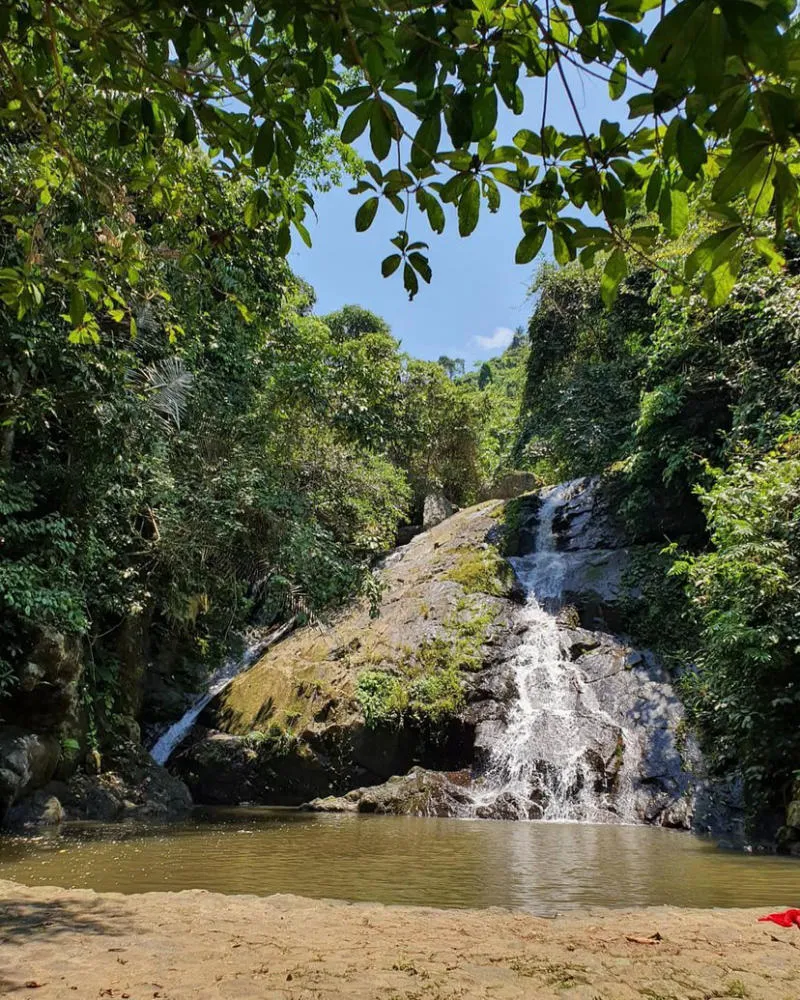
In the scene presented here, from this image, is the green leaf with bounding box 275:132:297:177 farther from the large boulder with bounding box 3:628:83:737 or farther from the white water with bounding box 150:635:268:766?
the white water with bounding box 150:635:268:766

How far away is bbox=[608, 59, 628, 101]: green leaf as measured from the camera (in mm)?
1809

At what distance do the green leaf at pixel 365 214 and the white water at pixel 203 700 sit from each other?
1204 cm

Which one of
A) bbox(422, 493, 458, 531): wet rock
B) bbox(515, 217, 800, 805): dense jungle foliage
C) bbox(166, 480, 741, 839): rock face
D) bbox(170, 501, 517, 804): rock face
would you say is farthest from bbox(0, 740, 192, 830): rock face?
bbox(422, 493, 458, 531): wet rock

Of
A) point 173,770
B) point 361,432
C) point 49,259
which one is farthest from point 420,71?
point 173,770

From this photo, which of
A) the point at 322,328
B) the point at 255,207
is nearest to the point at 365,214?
the point at 255,207

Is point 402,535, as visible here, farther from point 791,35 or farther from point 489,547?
point 791,35

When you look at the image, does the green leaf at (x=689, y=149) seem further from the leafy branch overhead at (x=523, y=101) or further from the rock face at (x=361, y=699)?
the rock face at (x=361, y=699)

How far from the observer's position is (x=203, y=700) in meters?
15.5

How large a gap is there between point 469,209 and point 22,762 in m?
8.81

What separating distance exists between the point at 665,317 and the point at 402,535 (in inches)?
447

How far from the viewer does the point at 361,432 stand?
1153 centimetres

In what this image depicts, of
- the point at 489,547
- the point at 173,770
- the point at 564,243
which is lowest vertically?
the point at 173,770

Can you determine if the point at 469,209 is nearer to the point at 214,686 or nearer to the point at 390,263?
the point at 390,263

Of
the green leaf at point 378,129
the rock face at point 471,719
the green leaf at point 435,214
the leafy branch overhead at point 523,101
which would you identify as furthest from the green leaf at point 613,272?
the rock face at point 471,719
